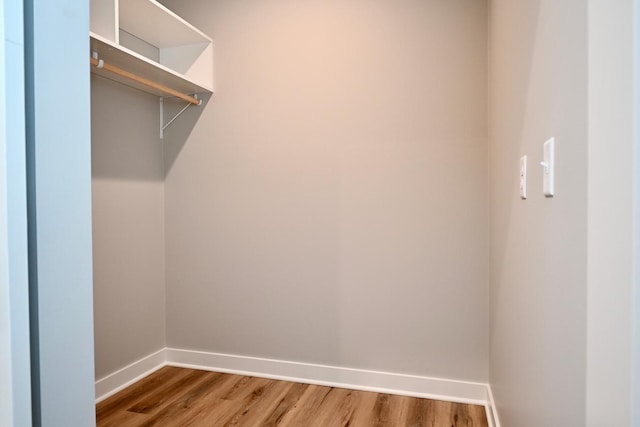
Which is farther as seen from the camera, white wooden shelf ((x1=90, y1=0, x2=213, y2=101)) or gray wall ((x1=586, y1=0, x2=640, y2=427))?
white wooden shelf ((x1=90, y1=0, x2=213, y2=101))

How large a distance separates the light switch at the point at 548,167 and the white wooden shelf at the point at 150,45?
5.68 ft

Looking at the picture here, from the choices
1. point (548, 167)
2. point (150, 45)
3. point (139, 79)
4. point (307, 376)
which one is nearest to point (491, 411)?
point (307, 376)

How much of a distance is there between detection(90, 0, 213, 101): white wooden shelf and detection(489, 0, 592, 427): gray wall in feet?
5.39

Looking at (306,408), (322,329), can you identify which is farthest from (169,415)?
(322,329)

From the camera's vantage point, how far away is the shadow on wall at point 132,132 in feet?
7.02

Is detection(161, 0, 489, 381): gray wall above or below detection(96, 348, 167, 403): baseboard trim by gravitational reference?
above

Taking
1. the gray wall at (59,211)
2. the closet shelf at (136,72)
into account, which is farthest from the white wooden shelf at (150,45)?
the gray wall at (59,211)

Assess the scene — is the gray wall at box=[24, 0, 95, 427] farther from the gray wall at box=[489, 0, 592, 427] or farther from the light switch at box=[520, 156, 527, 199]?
the light switch at box=[520, 156, 527, 199]

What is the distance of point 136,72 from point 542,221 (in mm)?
2127

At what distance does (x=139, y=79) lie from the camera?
6.82ft

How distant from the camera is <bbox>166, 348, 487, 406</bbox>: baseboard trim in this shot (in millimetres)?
2178

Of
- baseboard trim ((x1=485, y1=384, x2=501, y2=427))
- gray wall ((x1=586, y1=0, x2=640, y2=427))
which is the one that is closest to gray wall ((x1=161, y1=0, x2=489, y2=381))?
baseboard trim ((x1=485, y1=384, x2=501, y2=427))

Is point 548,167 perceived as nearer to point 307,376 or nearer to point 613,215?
point 613,215

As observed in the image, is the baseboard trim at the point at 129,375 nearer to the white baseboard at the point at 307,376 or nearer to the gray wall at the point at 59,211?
the white baseboard at the point at 307,376
